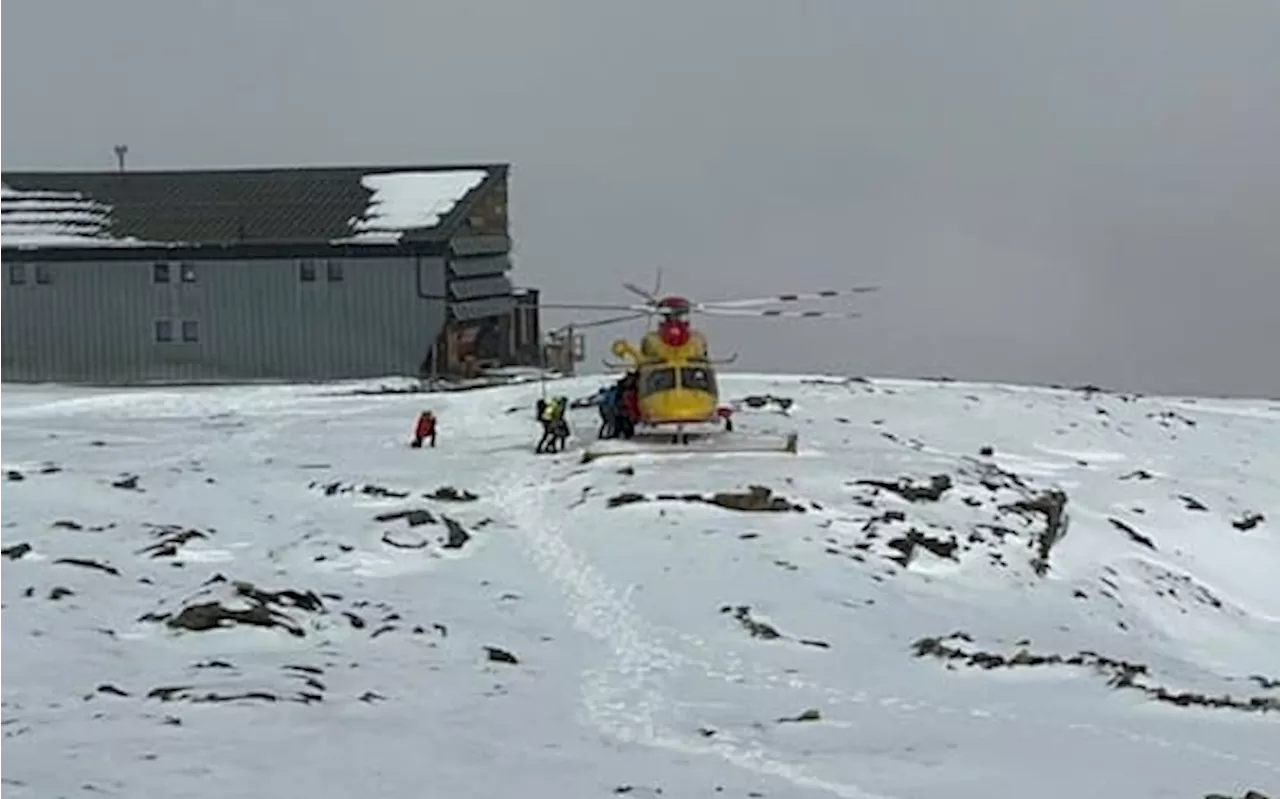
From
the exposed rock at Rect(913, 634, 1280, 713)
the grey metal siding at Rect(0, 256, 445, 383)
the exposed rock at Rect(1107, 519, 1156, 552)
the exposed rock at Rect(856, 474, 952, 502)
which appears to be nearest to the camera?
the exposed rock at Rect(913, 634, 1280, 713)

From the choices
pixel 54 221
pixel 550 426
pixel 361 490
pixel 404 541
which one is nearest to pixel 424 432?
→ pixel 550 426

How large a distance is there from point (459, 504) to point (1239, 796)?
17.3 metres

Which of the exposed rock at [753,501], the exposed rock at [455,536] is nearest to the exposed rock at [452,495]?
the exposed rock at [455,536]

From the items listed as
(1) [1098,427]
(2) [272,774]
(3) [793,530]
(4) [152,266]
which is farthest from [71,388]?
(2) [272,774]

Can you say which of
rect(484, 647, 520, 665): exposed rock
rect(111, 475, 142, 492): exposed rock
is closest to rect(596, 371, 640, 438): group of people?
rect(111, 475, 142, 492): exposed rock

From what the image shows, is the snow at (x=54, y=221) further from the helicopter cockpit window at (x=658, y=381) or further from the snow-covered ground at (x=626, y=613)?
the helicopter cockpit window at (x=658, y=381)

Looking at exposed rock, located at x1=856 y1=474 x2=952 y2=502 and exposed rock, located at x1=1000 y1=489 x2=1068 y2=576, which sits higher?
exposed rock, located at x1=856 y1=474 x2=952 y2=502

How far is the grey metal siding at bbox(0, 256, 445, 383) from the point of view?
5506cm

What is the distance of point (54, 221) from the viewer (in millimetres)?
57500

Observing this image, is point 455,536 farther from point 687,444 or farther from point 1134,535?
point 1134,535

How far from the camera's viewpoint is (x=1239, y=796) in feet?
38.2

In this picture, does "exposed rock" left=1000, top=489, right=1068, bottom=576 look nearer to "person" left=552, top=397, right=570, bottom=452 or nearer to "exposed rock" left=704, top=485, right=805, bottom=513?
"exposed rock" left=704, top=485, right=805, bottom=513

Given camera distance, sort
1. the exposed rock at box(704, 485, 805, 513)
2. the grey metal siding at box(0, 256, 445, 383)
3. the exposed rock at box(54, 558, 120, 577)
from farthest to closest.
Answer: the grey metal siding at box(0, 256, 445, 383) < the exposed rock at box(704, 485, 805, 513) < the exposed rock at box(54, 558, 120, 577)

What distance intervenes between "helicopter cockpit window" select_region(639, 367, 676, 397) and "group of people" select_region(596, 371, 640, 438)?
0.44m
